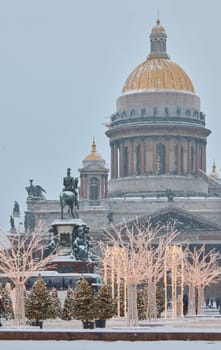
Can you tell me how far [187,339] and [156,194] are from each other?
4113 inches

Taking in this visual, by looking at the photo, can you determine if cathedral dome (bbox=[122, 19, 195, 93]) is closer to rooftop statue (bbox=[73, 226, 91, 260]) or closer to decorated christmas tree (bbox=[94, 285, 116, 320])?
rooftop statue (bbox=[73, 226, 91, 260])

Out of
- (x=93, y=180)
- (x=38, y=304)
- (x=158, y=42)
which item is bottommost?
(x=38, y=304)

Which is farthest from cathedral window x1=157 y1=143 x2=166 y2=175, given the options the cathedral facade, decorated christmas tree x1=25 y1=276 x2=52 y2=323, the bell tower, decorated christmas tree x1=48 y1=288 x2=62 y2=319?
decorated christmas tree x1=25 y1=276 x2=52 y2=323

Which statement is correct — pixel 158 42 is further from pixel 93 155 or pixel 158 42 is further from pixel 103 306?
pixel 103 306

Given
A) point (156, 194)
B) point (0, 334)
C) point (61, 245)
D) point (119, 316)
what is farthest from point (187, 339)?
point (156, 194)

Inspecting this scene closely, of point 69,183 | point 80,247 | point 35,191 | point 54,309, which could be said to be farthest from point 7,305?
point 35,191

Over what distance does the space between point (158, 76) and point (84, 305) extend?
326ft

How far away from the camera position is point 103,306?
149ft

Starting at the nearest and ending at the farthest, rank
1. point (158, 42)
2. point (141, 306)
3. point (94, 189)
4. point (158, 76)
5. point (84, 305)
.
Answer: point (84, 305) < point (141, 306) < point (94, 189) < point (158, 76) < point (158, 42)

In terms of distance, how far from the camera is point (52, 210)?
134500mm

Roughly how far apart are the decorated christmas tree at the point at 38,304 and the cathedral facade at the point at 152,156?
3433 inches

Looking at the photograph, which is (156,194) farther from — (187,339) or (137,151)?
(187,339)

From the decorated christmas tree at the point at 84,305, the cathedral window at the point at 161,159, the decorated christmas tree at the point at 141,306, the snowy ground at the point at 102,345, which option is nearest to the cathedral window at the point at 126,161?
the cathedral window at the point at 161,159

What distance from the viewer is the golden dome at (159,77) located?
5640 inches
